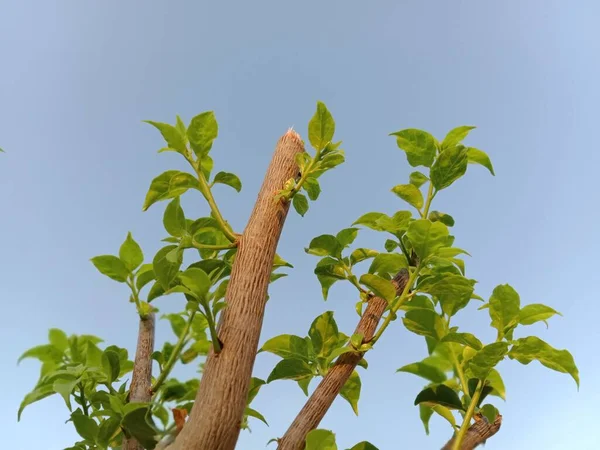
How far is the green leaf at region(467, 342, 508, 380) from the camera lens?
25.4 inches

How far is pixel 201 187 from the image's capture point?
2.45ft

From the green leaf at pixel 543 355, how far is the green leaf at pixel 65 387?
0.59 m

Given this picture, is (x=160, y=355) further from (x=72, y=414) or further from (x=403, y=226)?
(x=403, y=226)

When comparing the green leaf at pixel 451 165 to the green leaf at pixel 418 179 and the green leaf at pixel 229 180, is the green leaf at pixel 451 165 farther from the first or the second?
the green leaf at pixel 229 180

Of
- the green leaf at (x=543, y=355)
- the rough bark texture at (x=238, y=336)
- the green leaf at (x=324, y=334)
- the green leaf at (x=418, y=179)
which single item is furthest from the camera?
the green leaf at (x=418, y=179)

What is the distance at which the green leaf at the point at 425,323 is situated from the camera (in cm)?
72

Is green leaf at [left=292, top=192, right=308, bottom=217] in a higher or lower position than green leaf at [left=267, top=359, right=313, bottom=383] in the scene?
higher

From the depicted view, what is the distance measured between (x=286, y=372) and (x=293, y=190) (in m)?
0.26

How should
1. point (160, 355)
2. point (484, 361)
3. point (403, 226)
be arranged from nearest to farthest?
point (484, 361) → point (403, 226) → point (160, 355)

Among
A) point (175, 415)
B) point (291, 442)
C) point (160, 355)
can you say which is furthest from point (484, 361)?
point (160, 355)

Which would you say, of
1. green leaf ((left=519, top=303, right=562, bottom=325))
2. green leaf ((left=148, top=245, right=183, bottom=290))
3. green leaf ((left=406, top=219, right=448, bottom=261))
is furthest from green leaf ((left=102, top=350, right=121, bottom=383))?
green leaf ((left=519, top=303, right=562, bottom=325))

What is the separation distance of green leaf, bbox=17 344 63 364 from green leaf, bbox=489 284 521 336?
0.74 meters

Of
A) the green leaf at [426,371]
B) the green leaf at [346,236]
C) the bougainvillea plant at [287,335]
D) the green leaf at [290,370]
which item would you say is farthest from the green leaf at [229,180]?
the green leaf at [426,371]

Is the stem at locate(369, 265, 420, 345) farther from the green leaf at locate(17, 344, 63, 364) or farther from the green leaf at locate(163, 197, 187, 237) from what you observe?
the green leaf at locate(17, 344, 63, 364)
